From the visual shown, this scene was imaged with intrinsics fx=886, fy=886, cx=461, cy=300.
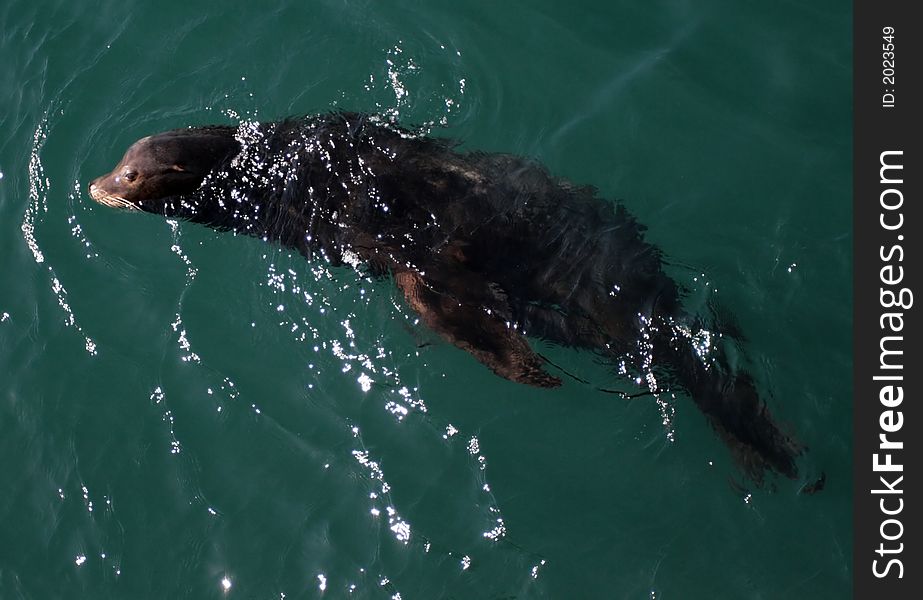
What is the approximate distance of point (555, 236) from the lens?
6125mm

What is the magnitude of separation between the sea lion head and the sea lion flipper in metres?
1.72

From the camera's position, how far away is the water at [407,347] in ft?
19.3

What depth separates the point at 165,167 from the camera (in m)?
6.31

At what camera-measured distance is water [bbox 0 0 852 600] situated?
588cm

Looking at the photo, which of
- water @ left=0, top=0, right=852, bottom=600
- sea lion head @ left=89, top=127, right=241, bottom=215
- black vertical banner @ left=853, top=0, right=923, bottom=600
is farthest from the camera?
sea lion head @ left=89, top=127, right=241, bottom=215

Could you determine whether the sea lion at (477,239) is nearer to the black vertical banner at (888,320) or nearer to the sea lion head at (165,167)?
the sea lion head at (165,167)

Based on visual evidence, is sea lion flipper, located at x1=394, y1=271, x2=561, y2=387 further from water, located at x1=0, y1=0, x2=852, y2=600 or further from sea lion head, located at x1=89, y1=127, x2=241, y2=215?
sea lion head, located at x1=89, y1=127, x2=241, y2=215

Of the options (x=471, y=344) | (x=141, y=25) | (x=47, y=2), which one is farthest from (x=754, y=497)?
(x=47, y=2)

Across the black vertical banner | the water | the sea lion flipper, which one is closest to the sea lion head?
the water

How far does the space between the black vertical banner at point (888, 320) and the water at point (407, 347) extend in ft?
0.40

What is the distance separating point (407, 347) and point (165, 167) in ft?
7.05

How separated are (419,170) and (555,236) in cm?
106

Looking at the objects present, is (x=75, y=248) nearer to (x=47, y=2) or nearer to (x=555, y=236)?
(x=47, y=2)

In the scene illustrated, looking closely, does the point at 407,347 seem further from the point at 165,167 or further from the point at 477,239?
the point at 165,167
